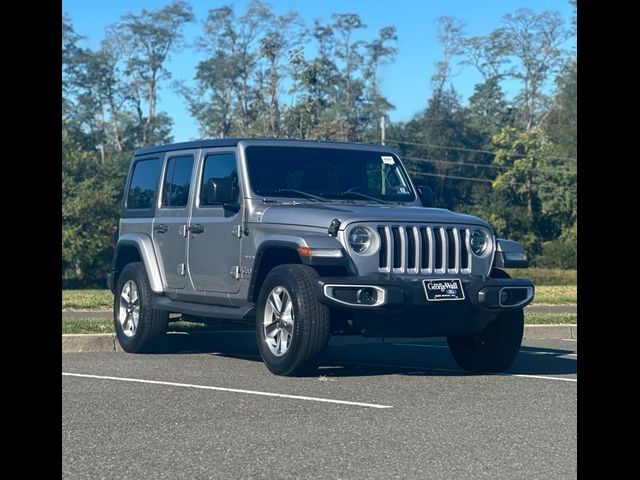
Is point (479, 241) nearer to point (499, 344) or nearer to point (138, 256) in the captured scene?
point (499, 344)

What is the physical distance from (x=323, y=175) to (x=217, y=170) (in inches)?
43.4

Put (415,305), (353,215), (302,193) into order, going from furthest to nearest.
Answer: (302,193) < (353,215) < (415,305)

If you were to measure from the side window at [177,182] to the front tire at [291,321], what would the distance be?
2.26 m

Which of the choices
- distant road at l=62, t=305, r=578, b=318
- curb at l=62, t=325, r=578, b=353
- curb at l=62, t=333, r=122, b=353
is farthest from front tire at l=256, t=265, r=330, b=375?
distant road at l=62, t=305, r=578, b=318

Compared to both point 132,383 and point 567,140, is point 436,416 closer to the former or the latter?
point 132,383

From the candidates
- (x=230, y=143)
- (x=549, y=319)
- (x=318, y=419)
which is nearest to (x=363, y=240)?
(x=230, y=143)

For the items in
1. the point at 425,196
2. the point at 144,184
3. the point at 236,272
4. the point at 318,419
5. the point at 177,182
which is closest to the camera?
the point at 318,419

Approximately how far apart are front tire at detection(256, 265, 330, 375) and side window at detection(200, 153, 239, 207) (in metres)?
1.49

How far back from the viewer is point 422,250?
10312mm

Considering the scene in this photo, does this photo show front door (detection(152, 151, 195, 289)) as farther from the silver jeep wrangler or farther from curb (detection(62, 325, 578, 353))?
curb (detection(62, 325, 578, 353))

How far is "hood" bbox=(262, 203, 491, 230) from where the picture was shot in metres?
10.3

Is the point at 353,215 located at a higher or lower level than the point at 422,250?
higher

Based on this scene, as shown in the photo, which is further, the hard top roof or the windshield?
the hard top roof
